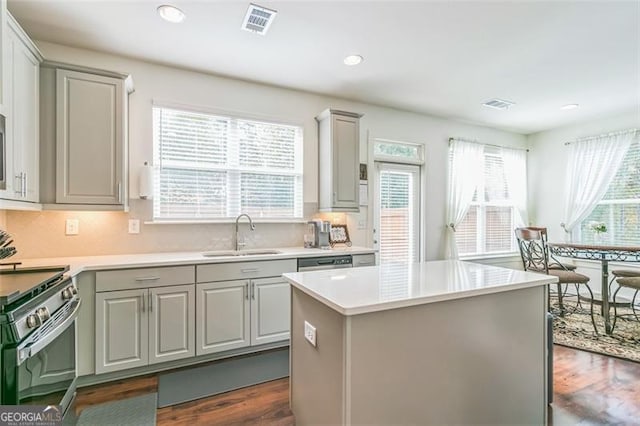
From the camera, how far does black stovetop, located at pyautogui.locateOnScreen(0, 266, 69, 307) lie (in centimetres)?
137

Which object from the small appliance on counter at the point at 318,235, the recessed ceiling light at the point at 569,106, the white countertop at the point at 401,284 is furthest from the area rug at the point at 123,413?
the recessed ceiling light at the point at 569,106

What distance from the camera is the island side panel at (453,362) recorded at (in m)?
1.37

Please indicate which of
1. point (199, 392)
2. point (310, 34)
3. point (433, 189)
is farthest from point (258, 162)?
point (433, 189)

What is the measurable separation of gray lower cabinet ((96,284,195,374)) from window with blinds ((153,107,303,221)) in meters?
0.90

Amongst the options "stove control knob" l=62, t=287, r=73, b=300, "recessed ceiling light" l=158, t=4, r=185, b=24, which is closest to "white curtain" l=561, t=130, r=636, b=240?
"recessed ceiling light" l=158, t=4, r=185, b=24

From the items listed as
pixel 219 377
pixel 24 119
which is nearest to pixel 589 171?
pixel 219 377

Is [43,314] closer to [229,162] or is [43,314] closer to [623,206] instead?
[229,162]

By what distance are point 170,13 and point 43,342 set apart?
7.51ft

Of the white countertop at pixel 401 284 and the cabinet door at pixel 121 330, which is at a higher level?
the white countertop at pixel 401 284

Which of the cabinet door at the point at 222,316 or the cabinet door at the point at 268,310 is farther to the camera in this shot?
the cabinet door at the point at 268,310

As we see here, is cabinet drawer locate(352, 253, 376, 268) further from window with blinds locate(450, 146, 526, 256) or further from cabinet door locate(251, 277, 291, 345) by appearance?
window with blinds locate(450, 146, 526, 256)

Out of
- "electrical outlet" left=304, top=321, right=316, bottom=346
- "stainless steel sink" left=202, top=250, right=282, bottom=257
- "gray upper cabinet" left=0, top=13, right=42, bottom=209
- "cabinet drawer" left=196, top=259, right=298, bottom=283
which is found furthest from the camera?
"stainless steel sink" left=202, top=250, right=282, bottom=257

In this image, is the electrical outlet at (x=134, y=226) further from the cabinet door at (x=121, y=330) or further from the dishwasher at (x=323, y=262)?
the dishwasher at (x=323, y=262)

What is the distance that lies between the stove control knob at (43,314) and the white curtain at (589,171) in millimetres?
6524
